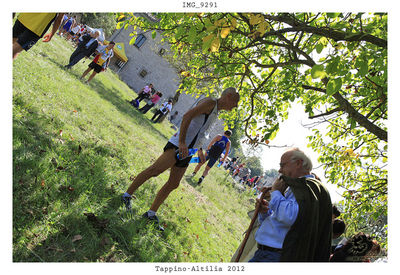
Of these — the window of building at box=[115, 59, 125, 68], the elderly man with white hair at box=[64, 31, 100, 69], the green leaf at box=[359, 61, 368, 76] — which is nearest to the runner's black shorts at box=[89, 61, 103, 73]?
the elderly man with white hair at box=[64, 31, 100, 69]

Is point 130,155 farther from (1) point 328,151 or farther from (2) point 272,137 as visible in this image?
(1) point 328,151

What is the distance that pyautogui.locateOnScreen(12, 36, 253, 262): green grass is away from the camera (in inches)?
106

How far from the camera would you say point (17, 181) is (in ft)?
9.51

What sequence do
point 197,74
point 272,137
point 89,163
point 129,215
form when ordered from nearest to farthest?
1. point 129,215
2. point 89,163
3. point 272,137
4. point 197,74

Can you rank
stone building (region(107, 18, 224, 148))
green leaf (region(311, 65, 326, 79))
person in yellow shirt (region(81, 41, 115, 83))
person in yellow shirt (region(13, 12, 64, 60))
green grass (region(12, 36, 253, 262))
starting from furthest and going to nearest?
1. stone building (region(107, 18, 224, 148))
2. person in yellow shirt (region(81, 41, 115, 83))
3. person in yellow shirt (region(13, 12, 64, 60))
4. green grass (region(12, 36, 253, 262))
5. green leaf (region(311, 65, 326, 79))

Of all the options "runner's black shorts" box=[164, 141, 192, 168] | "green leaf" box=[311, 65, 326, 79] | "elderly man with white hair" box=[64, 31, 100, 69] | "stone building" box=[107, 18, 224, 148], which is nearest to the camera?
"green leaf" box=[311, 65, 326, 79]

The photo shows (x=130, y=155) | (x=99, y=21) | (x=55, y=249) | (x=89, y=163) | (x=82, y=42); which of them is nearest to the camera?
(x=55, y=249)

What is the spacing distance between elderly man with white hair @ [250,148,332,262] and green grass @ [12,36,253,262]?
1.74 metres

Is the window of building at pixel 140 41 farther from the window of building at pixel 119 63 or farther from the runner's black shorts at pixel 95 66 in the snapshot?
the runner's black shorts at pixel 95 66

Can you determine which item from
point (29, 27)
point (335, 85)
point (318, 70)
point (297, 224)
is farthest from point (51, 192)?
point (335, 85)

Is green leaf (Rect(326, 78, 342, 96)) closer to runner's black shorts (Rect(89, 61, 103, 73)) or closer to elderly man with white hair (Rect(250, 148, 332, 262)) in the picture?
elderly man with white hair (Rect(250, 148, 332, 262))

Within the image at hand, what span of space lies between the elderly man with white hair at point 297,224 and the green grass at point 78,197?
1742 mm
